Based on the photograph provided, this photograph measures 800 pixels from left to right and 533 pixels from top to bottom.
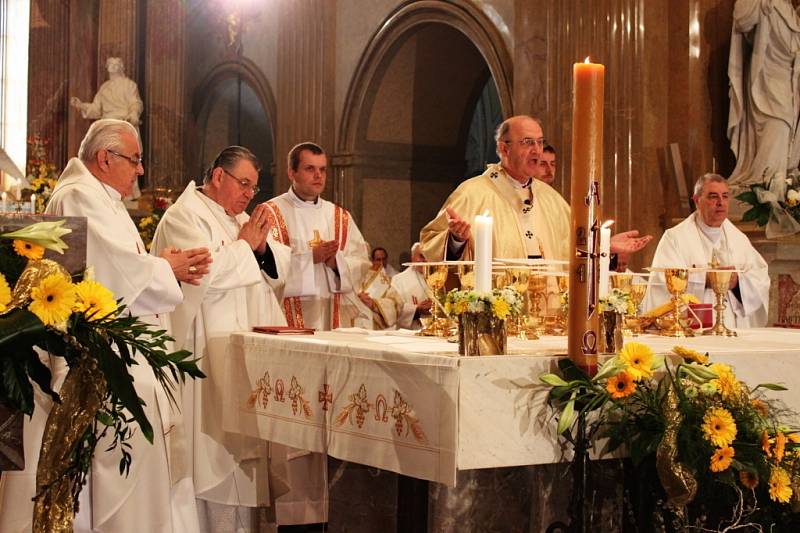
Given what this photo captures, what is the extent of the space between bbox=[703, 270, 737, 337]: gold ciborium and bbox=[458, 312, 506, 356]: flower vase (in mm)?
1208

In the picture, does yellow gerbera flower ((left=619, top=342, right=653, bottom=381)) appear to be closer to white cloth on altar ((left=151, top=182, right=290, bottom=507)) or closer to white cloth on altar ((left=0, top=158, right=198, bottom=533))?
white cloth on altar ((left=0, top=158, right=198, bottom=533))

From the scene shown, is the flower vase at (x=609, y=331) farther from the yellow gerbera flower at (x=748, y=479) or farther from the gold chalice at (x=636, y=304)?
the yellow gerbera flower at (x=748, y=479)

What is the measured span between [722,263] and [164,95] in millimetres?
10463

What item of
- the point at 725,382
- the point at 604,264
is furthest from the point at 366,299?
the point at 725,382

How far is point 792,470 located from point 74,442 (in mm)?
1914

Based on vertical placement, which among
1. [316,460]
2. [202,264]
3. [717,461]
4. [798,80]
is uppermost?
[798,80]

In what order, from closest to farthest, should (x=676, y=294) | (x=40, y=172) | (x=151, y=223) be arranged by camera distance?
1. (x=676, y=294)
2. (x=151, y=223)
3. (x=40, y=172)

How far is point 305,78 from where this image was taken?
1320 cm

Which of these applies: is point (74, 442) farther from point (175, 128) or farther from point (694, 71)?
point (175, 128)

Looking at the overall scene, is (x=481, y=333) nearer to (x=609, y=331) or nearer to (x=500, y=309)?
(x=500, y=309)

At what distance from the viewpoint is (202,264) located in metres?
4.35

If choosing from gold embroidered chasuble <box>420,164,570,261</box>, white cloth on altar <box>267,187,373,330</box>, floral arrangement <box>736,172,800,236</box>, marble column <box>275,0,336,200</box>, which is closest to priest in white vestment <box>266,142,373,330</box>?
white cloth on altar <box>267,187,373,330</box>

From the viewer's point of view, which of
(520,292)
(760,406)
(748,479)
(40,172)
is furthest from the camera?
(40,172)

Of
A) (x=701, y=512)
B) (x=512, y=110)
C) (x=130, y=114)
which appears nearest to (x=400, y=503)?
(x=701, y=512)
